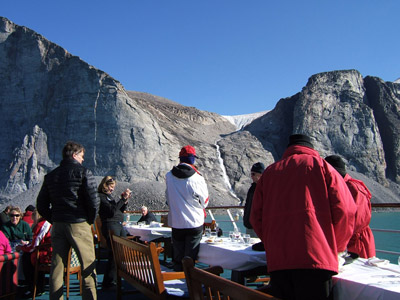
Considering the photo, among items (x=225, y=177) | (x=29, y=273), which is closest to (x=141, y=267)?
(x=29, y=273)

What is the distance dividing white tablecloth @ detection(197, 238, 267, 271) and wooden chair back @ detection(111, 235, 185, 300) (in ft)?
1.96

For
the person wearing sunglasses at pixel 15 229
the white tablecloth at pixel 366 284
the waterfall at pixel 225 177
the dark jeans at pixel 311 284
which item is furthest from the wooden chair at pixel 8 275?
the waterfall at pixel 225 177

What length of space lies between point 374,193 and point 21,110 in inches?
2215

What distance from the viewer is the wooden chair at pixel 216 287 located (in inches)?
63.1

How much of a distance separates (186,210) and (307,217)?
236 cm

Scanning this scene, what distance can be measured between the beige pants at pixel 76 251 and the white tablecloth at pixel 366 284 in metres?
2.49

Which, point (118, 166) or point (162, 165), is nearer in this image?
point (118, 166)


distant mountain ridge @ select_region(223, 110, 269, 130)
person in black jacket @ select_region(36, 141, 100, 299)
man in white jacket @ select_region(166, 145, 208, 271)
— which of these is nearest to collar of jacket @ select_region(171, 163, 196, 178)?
man in white jacket @ select_region(166, 145, 208, 271)

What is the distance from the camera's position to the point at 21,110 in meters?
51.8

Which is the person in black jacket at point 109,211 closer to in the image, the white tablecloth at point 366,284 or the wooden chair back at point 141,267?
the wooden chair back at point 141,267

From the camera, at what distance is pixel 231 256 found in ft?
11.8

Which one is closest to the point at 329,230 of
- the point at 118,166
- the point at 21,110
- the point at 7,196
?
the point at 118,166

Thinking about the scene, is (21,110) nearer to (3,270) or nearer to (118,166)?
(118,166)

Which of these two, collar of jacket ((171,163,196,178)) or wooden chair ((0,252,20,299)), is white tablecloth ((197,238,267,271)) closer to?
collar of jacket ((171,163,196,178))
